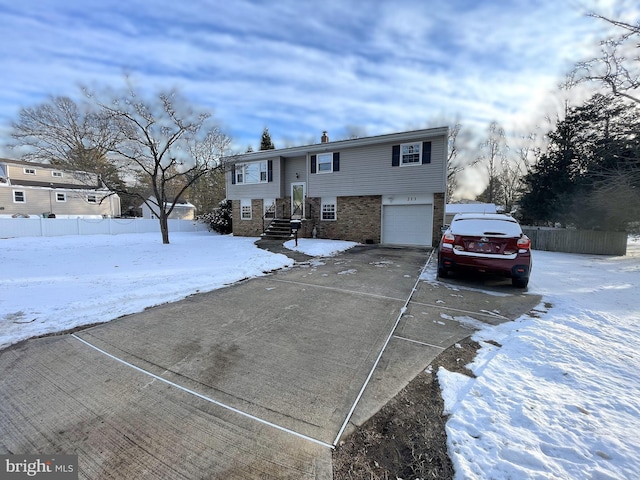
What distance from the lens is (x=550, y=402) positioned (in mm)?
2271

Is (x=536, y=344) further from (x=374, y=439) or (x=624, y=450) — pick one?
(x=374, y=439)

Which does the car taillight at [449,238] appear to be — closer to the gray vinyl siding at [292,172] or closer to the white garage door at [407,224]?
the white garage door at [407,224]

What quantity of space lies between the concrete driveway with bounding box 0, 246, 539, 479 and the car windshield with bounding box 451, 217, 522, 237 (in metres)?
1.39

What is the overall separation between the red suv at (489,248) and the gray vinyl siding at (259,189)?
12227 mm

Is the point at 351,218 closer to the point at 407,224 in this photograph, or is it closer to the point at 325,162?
the point at 407,224

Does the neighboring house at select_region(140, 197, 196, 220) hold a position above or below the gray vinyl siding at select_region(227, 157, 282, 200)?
below

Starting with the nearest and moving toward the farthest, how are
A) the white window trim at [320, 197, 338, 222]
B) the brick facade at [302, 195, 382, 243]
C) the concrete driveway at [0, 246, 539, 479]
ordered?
the concrete driveway at [0, 246, 539, 479]
the brick facade at [302, 195, 382, 243]
the white window trim at [320, 197, 338, 222]

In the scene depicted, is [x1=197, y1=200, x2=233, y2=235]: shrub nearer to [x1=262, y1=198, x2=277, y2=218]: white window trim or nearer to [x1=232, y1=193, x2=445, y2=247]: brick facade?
[x1=262, y1=198, x2=277, y2=218]: white window trim

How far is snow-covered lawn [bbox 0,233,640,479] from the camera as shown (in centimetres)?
177

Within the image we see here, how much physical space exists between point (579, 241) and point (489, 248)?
38.8ft

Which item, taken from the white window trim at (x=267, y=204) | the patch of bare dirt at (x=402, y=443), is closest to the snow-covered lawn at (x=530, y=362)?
the patch of bare dirt at (x=402, y=443)

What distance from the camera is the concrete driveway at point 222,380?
1836 millimetres

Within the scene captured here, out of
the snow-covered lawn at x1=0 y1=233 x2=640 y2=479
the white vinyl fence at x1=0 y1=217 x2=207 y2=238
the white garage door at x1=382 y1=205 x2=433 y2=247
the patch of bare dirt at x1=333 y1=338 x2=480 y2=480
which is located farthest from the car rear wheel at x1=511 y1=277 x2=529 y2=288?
the white vinyl fence at x1=0 y1=217 x2=207 y2=238

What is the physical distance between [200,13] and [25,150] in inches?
775
